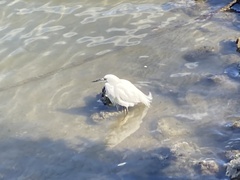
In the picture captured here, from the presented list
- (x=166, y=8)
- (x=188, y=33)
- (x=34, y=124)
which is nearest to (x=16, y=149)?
(x=34, y=124)

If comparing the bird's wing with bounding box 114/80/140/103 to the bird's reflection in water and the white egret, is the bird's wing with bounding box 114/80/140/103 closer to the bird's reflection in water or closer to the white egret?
the white egret

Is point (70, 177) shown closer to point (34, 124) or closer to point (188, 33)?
point (34, 124)

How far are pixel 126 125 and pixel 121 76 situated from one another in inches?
49.2

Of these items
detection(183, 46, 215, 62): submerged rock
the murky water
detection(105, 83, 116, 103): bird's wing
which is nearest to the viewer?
the murky water

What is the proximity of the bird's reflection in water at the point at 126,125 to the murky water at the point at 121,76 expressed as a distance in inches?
0.4

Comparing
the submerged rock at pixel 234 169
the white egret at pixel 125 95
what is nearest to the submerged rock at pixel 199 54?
the white egret at pixel 125 95

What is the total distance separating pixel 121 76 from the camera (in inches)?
284

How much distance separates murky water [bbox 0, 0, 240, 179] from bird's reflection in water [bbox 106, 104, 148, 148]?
A: 11mm

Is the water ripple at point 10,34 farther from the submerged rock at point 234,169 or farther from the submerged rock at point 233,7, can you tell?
the submerged rock at point 234,169

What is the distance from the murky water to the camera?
5.36 metres

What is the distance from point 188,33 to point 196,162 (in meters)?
3.61

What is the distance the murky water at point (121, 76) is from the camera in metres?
5.36

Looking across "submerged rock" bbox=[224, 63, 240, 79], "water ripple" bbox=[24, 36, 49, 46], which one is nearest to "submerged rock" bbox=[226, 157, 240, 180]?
"submerged rock" bbox=[224, 63, 240, 79]

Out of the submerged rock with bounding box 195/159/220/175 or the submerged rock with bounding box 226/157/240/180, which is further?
the submerged rock with bounding box 195/159/220/175
